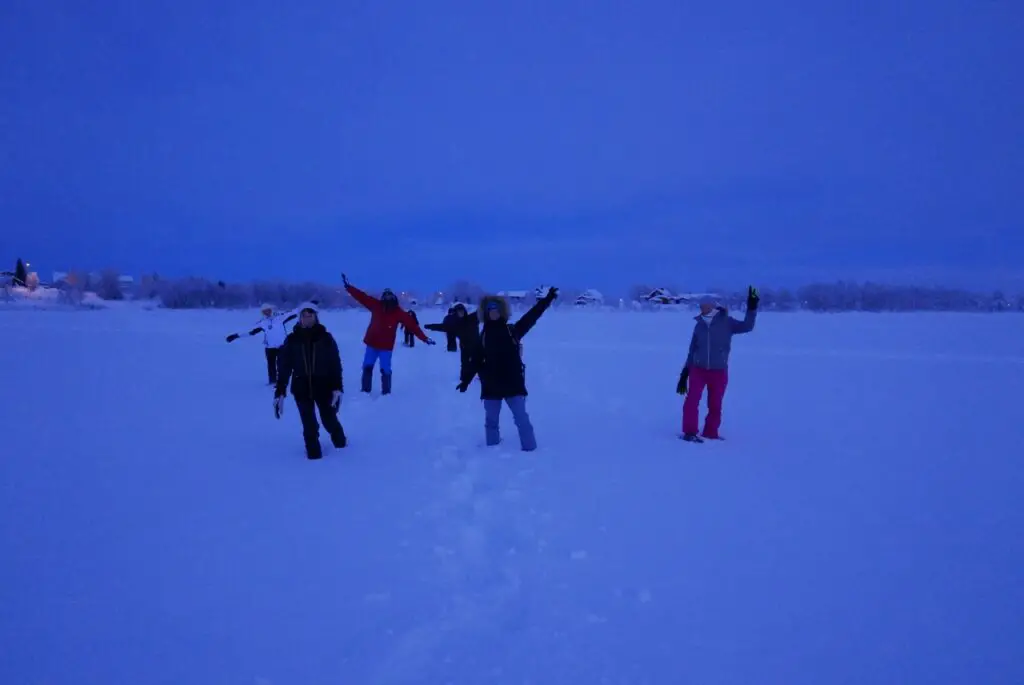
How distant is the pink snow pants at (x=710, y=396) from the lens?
7570 mm

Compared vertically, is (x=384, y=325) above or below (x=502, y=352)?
above

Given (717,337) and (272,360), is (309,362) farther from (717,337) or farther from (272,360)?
(272,360)

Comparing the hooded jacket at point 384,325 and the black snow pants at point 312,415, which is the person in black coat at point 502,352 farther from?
the hooded jacket at point 384,325

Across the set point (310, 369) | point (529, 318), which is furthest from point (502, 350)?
point (310, 369)

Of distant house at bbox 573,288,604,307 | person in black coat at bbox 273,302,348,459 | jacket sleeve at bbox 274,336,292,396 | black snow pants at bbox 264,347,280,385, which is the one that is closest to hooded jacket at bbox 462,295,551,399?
person in black coat at bbox 273,302,348,459

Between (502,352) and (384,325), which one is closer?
(502,352)

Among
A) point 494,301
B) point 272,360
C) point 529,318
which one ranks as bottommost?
point 272,360

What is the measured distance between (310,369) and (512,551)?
140 inches

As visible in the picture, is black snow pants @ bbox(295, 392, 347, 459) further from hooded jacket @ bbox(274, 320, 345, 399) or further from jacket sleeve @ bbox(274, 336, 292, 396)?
jacket sleeve @ bbox(274, 336, 292, 396)

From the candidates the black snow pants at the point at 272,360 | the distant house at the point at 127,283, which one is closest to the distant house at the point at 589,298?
the distant house at the point at 127,283

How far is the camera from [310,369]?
6.86m

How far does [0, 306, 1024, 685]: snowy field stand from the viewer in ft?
10.4

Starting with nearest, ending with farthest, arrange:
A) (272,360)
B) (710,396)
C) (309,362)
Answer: (309,362), (710,396), (272,360)

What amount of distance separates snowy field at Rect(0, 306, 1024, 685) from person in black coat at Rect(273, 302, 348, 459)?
50 centimetres
